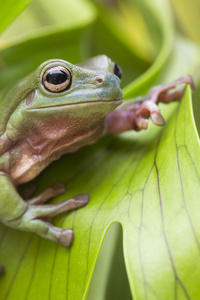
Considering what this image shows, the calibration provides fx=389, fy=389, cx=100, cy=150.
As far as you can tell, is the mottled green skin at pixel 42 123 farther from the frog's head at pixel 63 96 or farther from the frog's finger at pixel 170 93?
the frog's finger at pixel 170 93

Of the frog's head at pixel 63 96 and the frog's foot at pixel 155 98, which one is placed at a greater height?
the frog's head at pixel 63 96

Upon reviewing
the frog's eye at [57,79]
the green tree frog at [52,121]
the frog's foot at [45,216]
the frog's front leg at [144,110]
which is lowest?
the frog's foot at [45,216]

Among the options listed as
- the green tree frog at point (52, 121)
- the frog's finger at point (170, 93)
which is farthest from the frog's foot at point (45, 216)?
the frog's finger at point (170, 93)

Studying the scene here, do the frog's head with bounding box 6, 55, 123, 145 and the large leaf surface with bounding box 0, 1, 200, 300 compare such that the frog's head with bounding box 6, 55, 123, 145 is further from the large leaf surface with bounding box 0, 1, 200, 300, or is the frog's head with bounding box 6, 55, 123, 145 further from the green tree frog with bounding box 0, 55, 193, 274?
the large leaf surface with bounding box 0, 1, 200, 300

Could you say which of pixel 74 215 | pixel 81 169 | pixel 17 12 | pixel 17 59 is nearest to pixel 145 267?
pixel 74 215

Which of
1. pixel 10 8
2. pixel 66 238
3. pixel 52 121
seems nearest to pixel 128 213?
pixel 66 238

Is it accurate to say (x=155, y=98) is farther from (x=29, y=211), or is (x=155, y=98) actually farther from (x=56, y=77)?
(x=29, y=211)

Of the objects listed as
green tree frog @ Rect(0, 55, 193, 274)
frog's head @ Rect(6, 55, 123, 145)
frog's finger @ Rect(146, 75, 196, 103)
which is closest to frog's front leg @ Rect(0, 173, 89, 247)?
green tree frog @ Rect(0, 55, 193, 274)
